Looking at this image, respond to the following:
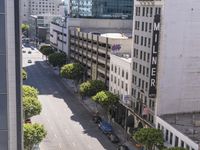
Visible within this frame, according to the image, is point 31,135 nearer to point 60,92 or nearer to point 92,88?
point 92,88

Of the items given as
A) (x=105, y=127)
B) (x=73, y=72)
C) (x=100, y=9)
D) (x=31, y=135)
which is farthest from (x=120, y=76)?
(x=100, y=9)

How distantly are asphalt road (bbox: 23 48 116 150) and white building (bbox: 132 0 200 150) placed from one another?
470 inches

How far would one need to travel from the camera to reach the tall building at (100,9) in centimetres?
16888

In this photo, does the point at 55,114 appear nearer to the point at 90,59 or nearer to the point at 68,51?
the point at 90,59

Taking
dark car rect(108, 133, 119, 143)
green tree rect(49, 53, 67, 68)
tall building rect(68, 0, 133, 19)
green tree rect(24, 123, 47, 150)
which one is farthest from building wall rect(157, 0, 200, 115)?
tall building rect(68, 0, 133, 19)

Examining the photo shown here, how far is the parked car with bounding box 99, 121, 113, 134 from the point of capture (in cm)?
9063

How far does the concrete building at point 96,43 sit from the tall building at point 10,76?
8034 cm

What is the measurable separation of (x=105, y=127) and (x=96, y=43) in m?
39.0

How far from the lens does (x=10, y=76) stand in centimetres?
2894

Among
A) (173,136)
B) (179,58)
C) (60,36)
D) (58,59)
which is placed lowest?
(173,136)

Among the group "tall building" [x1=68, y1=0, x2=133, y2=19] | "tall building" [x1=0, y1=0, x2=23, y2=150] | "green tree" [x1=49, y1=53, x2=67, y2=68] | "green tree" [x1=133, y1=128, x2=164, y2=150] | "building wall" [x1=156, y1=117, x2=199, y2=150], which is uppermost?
"tall building" [x1=68, y1=0, x2=133, y2=19]

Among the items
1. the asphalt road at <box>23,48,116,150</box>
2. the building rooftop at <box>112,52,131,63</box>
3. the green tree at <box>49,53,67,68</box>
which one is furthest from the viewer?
the green tree at <box>49,53,67,68</box>

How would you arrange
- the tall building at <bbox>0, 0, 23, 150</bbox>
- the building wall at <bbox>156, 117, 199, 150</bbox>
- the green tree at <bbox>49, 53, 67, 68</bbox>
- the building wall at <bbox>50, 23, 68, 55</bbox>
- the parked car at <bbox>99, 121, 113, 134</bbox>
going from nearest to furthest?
the tall building at <bbox>0, 0, 23, 150</bbox>, the building wall at <bbox>156, 117, 199, 150</bbox>, the parked car at <bbox>99, 121, 113, 134</bbox>, the green tree at <bbox>49, 53, 67, 68</bbox>, the building wall at <bbox>50, 23, 68, 55</bbox>

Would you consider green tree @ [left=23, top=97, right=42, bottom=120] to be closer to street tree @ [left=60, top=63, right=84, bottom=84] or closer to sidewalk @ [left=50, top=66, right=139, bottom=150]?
sidewalk @ [left=50, top=66, right=139, bottom=150]
